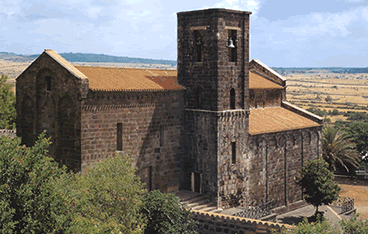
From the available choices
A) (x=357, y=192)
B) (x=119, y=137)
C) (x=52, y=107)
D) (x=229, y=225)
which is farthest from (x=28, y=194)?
(x=357, y=192)

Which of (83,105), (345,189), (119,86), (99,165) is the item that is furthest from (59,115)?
Result: (345,189)

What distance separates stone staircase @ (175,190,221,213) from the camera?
30.6 m

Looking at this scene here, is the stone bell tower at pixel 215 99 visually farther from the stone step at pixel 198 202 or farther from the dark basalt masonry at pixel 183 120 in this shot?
the stone step at pixel 198 202

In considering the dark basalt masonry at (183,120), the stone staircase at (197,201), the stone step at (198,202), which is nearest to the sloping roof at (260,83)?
the dark basalt masonry at (183,120)

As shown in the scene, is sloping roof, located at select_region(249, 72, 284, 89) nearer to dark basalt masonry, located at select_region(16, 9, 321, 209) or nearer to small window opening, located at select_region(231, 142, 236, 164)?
dark basalt masonry, located at select_region(16, 9, 321, 209)

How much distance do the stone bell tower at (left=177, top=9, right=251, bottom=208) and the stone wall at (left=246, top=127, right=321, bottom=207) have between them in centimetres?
156

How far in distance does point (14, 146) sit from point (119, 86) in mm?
12426

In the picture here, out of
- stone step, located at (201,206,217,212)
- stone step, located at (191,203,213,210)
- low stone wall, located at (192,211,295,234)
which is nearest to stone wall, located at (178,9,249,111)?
stone step, located at (191,203,213,210)

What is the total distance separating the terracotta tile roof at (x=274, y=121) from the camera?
35.5m

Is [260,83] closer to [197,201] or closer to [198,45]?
[198,45]

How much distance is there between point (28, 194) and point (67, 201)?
73.1 inches

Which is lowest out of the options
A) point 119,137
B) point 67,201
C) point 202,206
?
point 202,206

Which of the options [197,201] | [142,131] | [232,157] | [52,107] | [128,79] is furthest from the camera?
[232,157]

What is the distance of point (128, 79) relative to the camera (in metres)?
31.0
